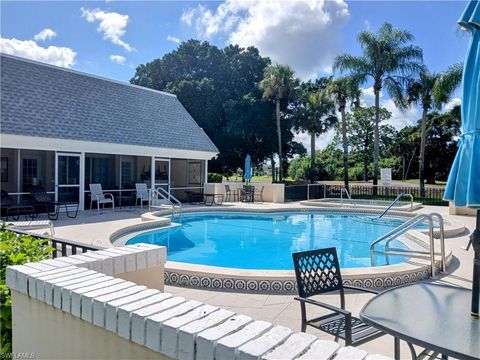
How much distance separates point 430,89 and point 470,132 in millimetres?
24863

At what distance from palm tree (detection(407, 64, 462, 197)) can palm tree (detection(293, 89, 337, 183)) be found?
582 cm

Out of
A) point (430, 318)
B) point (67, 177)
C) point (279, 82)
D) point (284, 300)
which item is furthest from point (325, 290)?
point (279, 82)

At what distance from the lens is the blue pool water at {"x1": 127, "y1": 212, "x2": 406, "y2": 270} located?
30.8ft

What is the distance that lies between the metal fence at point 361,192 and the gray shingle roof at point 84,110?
5.59 metres

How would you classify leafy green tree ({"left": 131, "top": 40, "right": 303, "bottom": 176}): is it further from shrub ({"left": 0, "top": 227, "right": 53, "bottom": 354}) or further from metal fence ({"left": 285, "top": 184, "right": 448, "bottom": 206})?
shrub ({"left": 0, "top": 227, "right": 53, "bottom": 354})

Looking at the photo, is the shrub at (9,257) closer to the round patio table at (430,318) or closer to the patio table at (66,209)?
the round patio table at (430,318)

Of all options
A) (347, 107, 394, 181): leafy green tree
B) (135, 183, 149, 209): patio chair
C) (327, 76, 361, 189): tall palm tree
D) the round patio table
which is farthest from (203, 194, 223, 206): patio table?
(347, 107, 394, 181): leafy green tree

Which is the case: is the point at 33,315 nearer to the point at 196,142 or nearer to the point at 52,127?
the point at 52,127

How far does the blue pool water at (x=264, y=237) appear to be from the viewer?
938 cm

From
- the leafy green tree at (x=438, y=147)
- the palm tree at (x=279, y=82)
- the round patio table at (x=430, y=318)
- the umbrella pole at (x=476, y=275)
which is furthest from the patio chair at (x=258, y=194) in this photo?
the leafy green tree at (x=438, y=147)

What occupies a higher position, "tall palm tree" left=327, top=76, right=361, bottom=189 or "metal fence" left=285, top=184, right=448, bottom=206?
"tall palm tree" left=327, top=76, right=361, bottom=189

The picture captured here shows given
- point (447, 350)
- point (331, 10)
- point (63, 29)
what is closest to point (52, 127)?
point (63, 29)

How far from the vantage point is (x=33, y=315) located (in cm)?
254

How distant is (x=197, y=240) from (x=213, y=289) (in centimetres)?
583
